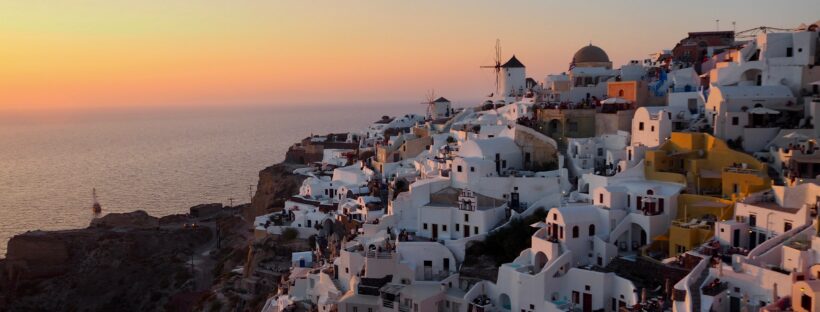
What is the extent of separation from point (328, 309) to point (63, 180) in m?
71.4

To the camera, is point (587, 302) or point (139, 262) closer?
point (587, 302)

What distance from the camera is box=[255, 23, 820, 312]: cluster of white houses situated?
2067 cm

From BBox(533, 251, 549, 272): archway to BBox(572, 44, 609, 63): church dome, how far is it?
75.2ft

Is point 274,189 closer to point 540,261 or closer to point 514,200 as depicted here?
point 514,200

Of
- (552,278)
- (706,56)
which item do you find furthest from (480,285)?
(706,56)

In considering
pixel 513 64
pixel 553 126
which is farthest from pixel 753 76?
pixel 513 64

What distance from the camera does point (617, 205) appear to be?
2509 cm

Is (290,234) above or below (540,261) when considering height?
below

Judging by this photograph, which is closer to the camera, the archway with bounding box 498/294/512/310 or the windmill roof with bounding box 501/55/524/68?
the archway with bounding box 498/294/512/310

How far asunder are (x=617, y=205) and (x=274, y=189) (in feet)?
107

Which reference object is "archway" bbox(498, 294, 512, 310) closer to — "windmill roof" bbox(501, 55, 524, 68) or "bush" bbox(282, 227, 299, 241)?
"bush" bbox(282, 227, 299, 241)

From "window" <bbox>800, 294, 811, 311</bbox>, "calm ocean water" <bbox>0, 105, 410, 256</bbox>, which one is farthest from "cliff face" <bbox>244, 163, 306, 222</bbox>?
"window" <bbox>800, 294, 811, 311</bbox>

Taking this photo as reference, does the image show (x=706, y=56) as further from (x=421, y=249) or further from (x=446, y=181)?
(x=421, y=249)

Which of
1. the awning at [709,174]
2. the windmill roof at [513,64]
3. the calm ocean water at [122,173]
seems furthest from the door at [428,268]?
the calm ocean water at [122,173]
